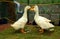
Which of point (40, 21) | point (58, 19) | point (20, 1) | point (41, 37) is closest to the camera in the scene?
point (41, 37)

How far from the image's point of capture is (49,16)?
126 inches

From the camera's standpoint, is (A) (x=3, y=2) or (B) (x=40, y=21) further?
(A) (x=3, y=2)

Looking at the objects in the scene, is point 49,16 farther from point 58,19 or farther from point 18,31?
point 18,31

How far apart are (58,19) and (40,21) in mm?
903

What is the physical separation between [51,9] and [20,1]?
2.12 feet

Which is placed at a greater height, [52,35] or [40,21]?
[40,21]

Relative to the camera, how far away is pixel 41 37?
2.09 m

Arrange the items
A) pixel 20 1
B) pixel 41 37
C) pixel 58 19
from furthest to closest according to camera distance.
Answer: pixel 20 1 < pixel 58 19 < pixel 41 37

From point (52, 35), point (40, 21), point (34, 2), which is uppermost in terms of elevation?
point (34, 2)

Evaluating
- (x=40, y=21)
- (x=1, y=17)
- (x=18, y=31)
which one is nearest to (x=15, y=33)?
(x=18, y=31)

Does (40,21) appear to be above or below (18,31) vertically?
above

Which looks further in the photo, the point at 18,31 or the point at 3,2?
the point at 3,2

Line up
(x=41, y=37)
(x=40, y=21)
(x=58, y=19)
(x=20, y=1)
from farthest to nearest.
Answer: (x=20, y=1)
(x=58, y=19)
(x=40, y=21)
(x=41, y=37)

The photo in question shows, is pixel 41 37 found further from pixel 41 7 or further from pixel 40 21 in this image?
pixel 41 7
